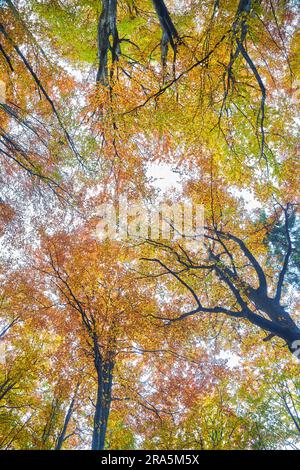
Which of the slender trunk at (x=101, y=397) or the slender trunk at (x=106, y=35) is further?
the slender trunk at (x=101, y=397)

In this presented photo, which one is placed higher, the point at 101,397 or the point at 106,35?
the point at 106,35

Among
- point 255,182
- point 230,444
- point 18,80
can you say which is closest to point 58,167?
point 18,80

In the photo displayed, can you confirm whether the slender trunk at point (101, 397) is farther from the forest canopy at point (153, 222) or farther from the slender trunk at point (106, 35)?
the slender trunk at point (106, 35)

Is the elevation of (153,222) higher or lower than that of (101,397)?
higher

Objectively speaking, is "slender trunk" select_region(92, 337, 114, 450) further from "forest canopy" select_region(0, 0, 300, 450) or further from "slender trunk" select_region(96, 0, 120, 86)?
"slender trunk" select_region(96, 0, 120, 86)

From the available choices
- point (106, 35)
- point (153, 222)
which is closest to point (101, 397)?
point (153, 222)

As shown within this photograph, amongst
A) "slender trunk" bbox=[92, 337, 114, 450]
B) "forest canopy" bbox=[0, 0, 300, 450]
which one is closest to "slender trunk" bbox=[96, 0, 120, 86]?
"forest canopy" bbox=[0, 0, 300, 450]

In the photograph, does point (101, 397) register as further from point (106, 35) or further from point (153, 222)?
point (106, 35)

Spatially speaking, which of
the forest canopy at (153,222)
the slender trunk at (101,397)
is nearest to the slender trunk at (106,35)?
Answer: the forest canopy at (153,222)

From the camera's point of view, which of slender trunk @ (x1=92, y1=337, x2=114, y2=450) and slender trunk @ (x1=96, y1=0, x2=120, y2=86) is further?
slender trunk @ (x1=92, y1=337, x2=114, y2=450)

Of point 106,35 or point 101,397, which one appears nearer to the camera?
point 106,35

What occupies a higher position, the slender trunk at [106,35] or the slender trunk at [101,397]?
the slender trunk at [106,35]

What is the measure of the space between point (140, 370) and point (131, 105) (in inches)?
354

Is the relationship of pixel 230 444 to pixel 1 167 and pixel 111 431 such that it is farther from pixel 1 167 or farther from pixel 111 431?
pixel 1 167
